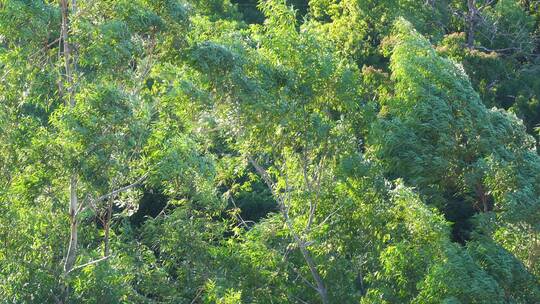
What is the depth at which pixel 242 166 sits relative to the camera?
15586 millimetres

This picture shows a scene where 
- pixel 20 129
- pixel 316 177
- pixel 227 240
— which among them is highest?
pixel 20 129

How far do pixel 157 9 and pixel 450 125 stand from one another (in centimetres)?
551

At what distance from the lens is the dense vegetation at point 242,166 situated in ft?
45.2

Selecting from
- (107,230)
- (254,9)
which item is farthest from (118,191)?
(254,9)

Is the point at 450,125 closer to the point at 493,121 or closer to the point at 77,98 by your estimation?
the point at 493,121

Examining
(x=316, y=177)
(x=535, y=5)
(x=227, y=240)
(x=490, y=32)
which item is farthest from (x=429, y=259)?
(x=535, y=5)

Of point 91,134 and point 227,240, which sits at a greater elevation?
point 91,134

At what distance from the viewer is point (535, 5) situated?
84.5 ft

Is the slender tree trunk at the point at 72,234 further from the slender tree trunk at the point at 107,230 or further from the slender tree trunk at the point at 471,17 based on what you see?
the slender tree trunk at the point at 471,17

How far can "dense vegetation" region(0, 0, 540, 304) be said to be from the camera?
13.8 metres

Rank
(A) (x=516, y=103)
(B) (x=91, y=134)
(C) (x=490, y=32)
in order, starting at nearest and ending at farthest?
(B) (x=91, y=134), (A) (x=516, y=103), (C) (x=490, y=32)

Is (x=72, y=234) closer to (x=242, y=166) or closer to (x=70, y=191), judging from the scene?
(x=70, y=191)

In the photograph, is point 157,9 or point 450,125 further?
point 450,125

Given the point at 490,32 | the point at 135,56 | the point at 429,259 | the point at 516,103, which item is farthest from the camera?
the point at 490,32
